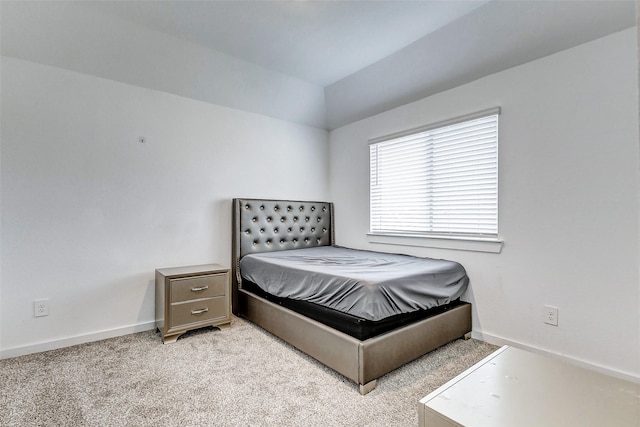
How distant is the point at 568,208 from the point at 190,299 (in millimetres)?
2939

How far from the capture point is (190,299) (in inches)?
101

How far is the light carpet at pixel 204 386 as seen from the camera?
1545 mm

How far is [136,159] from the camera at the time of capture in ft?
9.02

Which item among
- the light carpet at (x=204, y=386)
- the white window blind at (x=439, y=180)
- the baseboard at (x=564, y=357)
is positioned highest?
the white window blind at (x=439, y=180)

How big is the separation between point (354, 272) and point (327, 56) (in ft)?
6.58

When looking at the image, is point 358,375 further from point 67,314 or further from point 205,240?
point 67,314

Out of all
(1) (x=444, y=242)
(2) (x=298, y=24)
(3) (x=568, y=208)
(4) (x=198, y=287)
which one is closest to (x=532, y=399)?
(3) (x=568, y=208)

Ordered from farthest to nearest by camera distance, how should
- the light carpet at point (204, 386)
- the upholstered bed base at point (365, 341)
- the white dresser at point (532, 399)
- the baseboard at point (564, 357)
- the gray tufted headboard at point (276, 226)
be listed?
1. the gray tufted headboard at point (276, 226)
2. the baseboard at point (564, 357)
3. the upholstered bed base at point (365, 341)
4. the light carpet at point (204, 386)
5. the white dresser at point (532, 399)

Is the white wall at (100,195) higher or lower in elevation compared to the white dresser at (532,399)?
higher

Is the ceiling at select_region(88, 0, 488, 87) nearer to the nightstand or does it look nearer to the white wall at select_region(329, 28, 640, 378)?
the white wall at select_region(329, 28, 640, 378)

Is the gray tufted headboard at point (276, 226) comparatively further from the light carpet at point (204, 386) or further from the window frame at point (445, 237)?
the light carpet at point (204, 386)

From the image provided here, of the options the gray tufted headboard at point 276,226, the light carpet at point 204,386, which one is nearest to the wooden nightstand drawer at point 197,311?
the light carpet at point 204,386

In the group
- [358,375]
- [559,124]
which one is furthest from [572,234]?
[358,375]

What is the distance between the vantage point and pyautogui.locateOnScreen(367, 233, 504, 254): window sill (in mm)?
2465
